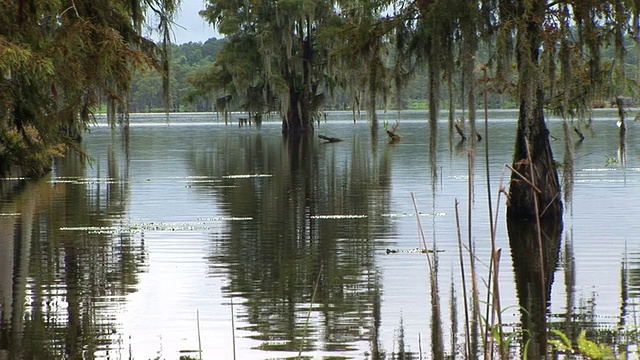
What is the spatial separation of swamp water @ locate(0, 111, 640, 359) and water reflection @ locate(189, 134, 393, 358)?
0.03m

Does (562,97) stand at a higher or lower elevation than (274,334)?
higher

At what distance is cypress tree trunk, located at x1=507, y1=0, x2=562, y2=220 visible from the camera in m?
17.1

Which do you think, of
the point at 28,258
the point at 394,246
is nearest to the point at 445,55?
the point at 394,246

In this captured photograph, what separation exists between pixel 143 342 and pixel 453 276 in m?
4.81

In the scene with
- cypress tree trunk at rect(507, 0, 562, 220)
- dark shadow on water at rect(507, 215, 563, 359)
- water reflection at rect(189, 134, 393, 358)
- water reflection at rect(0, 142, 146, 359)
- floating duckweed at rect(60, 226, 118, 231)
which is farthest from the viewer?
floating duckweed at rect(60, 226, 118, 231)

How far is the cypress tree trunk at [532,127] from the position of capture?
→ 56.0 feet

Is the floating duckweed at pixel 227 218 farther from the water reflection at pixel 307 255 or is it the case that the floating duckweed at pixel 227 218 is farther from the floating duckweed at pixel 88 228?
the floating duckweed at pixel 88 228

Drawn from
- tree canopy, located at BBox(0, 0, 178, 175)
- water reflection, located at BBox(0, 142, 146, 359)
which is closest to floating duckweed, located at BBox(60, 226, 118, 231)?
water reflection, located at BBox(0, 142, 146, 359)

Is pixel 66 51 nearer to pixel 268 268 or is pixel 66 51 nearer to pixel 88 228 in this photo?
pixel 268 268

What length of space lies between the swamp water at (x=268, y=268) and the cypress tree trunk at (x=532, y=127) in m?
0.48

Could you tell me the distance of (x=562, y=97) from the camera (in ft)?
62.2

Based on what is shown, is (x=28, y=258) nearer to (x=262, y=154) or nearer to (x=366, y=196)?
(x=366, y=196)

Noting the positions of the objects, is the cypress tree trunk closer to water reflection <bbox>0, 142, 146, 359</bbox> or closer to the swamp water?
the swamp water

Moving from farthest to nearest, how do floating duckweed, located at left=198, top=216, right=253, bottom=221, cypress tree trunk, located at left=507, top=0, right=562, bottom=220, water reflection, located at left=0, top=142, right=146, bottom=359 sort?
1. floating duckweed, located at left=198, top=216, right=253, bottom=221
2. cypress tree trunk, located at left=507, top=0, right=562, bottom=220
3. water reflection, located at left=0, top=142, right=146, bottom=359
